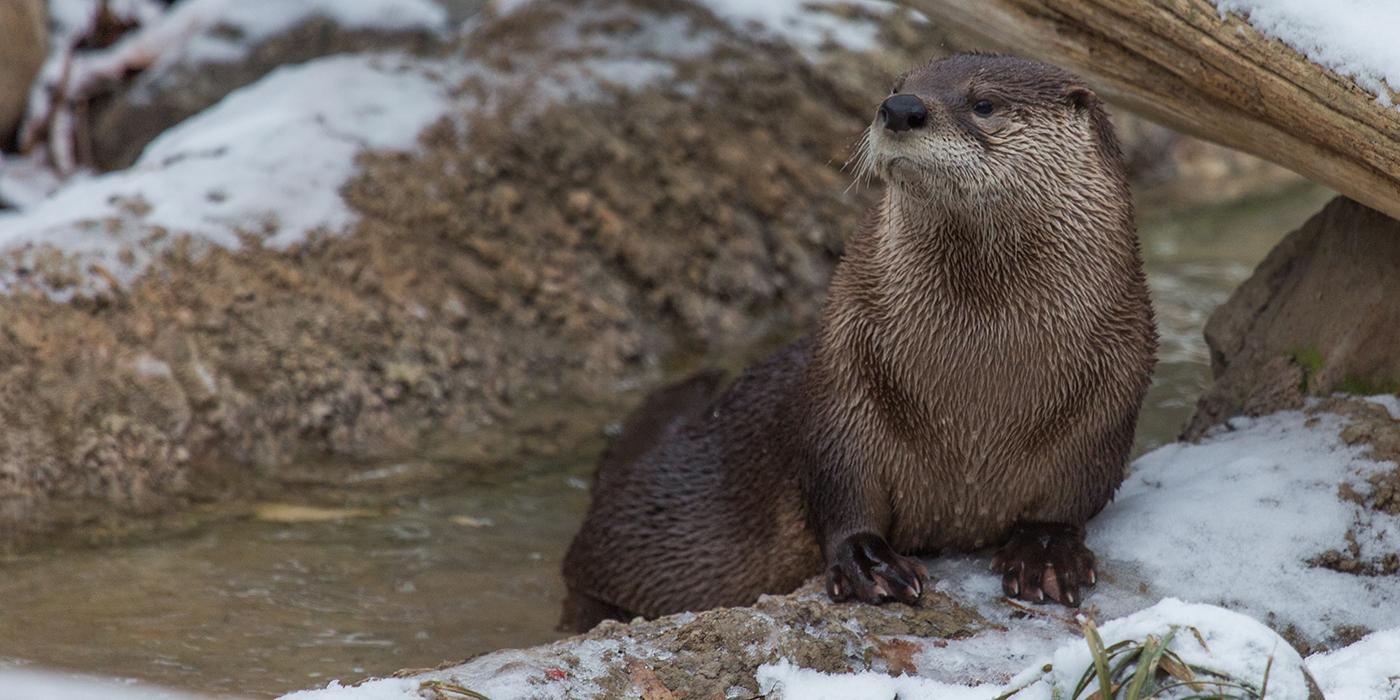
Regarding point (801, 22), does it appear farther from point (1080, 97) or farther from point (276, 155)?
point (1080, 97)

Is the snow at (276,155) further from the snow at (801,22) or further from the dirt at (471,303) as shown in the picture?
the snow at (801,22)

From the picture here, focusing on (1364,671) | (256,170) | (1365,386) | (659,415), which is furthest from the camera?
(256,170)

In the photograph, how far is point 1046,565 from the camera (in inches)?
108

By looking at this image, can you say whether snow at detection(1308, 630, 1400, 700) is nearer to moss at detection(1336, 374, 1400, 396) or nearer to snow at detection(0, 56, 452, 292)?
moss at detection(1336, 374, 1400, 396)

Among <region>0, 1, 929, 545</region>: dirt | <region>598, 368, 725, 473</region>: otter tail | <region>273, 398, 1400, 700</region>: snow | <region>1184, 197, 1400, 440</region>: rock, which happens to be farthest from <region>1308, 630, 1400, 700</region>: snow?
<region>0, 1, 929, 545</region>: dirt

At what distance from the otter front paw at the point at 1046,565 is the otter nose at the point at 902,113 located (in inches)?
30.6

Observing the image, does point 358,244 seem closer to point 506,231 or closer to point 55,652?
point 506,231

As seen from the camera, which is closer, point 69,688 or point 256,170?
point 69,688

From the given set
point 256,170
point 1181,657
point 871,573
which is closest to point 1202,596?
point 871,573

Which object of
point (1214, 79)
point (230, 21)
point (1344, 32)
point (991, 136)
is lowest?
point (230, 21)

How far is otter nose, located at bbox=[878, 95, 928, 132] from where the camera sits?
2551 millimetres

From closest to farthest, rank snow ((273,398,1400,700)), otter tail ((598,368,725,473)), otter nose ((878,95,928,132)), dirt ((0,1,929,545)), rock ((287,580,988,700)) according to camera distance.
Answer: snow ((273,398,1400,700)) → rock ((287,580,988,700)) → otter nose ((878,95,928,132)) → otter tail ((598,368,725,473)) → dirt ((0,1,929,545))

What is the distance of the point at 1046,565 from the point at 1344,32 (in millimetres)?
1019

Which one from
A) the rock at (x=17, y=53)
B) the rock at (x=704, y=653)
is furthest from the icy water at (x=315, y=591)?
the rock at (x=17, y=53)
